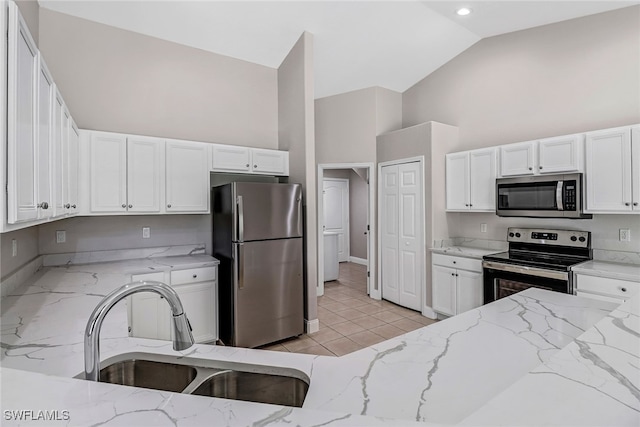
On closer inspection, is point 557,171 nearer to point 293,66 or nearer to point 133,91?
point 293,66

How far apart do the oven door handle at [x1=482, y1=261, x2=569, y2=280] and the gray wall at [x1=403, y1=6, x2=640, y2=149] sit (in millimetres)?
1572

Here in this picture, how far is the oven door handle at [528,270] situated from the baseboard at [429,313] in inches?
41.0

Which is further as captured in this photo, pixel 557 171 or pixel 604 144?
pixel 557 171

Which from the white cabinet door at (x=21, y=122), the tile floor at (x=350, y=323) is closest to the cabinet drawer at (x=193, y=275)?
the tile floor at (x=350, y=323)

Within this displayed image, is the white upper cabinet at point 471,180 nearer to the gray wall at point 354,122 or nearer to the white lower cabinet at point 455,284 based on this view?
the white lower cabinet at point 455,284

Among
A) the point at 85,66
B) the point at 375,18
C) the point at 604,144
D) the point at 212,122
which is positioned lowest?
the point at 604,144

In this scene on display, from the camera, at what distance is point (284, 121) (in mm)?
4078

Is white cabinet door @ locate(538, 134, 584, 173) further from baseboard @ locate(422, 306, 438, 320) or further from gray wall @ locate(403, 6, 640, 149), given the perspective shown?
baseboard @ locate(422, 306, 438, 320)

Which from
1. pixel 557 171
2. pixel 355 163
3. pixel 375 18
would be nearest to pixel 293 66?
pixel 375 18

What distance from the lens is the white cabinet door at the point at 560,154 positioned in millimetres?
3031

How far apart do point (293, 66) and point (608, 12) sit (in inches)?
129

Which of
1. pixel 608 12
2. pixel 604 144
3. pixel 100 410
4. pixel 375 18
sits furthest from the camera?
pixel 375 18

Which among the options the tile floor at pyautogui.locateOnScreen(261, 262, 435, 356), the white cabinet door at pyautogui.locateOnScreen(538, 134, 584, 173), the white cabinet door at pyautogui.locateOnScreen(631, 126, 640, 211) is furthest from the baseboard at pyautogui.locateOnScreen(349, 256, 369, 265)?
the white cabinet door at pyautogui.locateOnScreen(631, 126, 640, 211)

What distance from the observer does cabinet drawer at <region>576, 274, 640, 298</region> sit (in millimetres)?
2533
